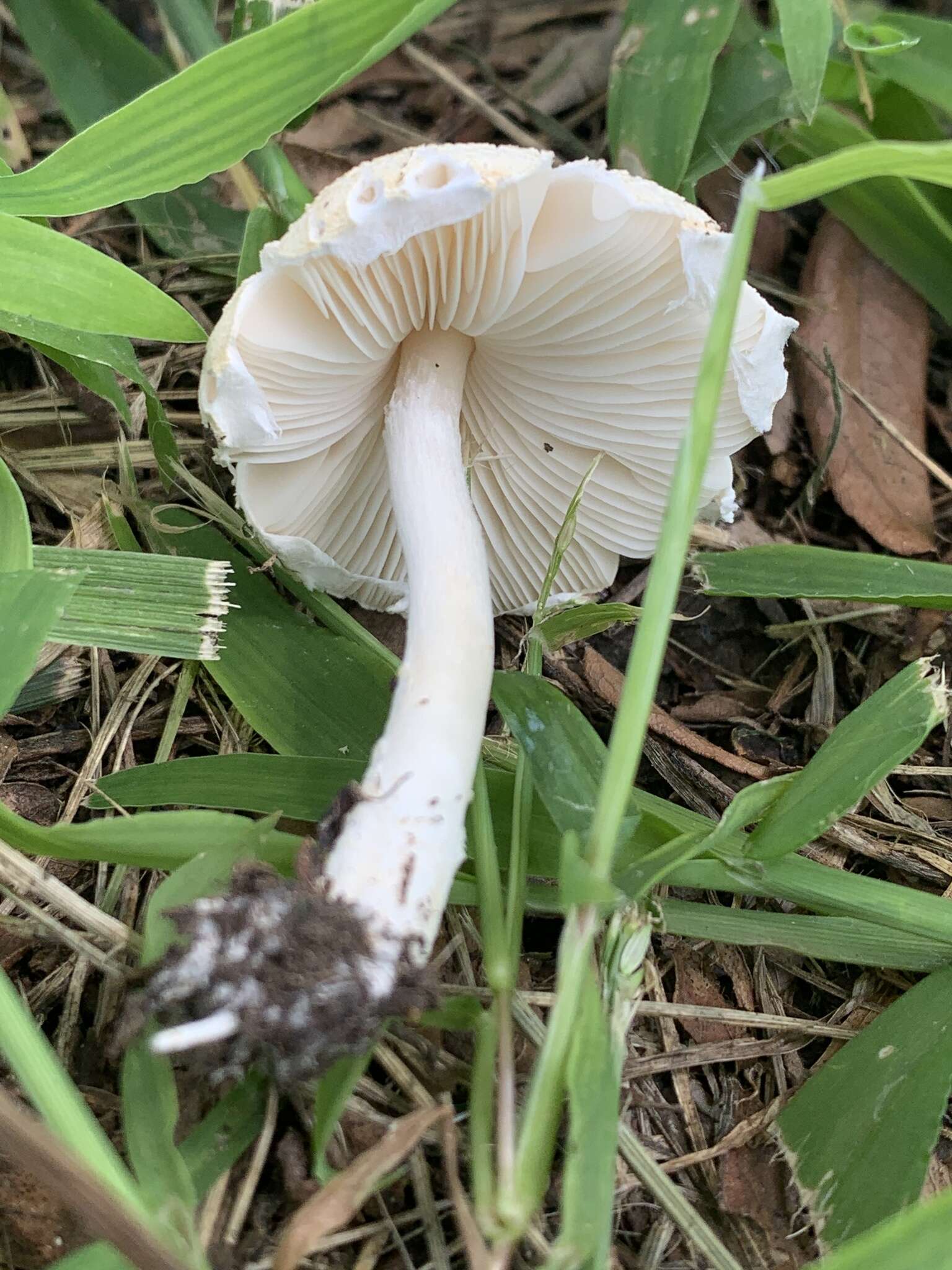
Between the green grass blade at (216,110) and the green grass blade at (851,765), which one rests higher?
the green grass blade at (216,110)

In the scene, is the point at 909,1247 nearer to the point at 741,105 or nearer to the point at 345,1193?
the point at 345,1193

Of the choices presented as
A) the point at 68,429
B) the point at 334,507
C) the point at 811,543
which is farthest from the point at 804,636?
the point at 68,429

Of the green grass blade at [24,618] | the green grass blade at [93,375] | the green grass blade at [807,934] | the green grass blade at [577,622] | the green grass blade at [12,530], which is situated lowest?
the green grass blade at [807,934]

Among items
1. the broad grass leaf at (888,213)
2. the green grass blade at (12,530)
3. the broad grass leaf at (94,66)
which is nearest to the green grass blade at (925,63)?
the broad grass leaf at (888,213)

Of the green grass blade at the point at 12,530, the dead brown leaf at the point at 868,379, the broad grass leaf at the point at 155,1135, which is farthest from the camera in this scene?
the dead brown leaf at the point at 868,379

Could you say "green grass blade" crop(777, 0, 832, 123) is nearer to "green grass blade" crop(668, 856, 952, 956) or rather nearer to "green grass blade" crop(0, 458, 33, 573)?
"green grass blade" crop(668, 856, 952, 956)

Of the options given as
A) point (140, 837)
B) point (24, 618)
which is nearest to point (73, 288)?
point (24, 618)

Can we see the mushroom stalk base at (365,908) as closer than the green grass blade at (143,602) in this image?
Yes

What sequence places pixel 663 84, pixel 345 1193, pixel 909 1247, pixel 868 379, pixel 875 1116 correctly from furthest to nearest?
pixel 868 379
pixel 663 84
pixel 875 1116
pixel 345 1193
pixel 909 1247

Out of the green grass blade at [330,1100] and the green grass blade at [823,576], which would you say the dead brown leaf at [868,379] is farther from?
the green grass blade at [330,1100]
